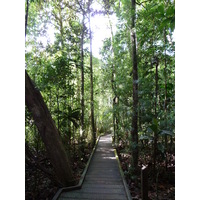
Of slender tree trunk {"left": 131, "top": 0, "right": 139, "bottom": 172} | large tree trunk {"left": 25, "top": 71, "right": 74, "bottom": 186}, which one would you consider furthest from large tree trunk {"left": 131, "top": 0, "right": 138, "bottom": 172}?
large tree trunk {"left": 25, "top": 71, "right": 74, "bottom": 186}

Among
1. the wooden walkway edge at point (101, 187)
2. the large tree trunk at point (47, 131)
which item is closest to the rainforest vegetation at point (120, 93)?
the large tree trunk at point (47, 131)

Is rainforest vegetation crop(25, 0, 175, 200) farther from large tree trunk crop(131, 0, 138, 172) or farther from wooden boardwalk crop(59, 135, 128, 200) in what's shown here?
wooden boardwalk crop(59, 135, 128, 200)

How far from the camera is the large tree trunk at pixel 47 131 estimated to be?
310 cm

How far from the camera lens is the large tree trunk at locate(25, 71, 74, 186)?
3.10 metres

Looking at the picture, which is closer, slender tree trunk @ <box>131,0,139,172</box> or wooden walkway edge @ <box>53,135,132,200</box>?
wooden walkway edge @ <box>53,135,132,200</box>

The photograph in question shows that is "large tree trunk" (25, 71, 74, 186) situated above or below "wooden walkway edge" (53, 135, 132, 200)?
above

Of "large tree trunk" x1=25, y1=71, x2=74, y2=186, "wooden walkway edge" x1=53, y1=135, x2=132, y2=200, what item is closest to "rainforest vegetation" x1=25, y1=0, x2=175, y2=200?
"large tree trunk" x1=25, y1=71, x2=74, y2=186
